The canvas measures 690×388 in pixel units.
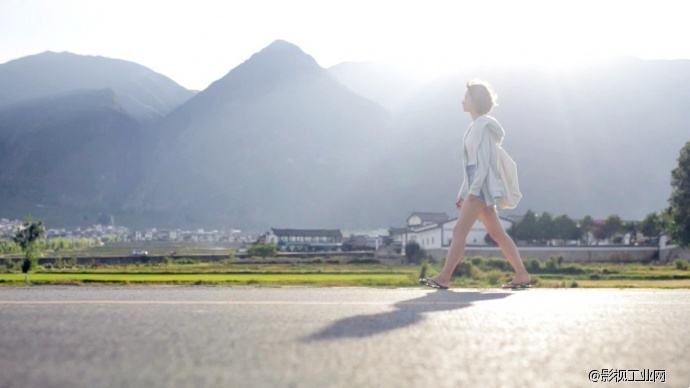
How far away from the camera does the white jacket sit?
8109 millimetres

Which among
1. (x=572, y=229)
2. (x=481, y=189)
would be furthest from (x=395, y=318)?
(x=572, y=229)

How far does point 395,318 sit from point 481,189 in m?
4.11

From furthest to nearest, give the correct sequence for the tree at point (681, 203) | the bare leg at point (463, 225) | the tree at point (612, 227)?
1. the tree at point (612, 227)
2. the tree at point (681, 203)
3. the bare leg at point (463, 225)

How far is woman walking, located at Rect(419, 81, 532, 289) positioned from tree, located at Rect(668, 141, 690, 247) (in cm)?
3939

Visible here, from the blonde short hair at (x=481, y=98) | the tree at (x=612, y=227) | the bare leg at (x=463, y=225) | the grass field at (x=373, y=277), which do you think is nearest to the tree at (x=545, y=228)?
the tree at (x=612, y=227)

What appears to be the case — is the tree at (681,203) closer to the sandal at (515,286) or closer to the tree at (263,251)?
the sandal at (515,286)

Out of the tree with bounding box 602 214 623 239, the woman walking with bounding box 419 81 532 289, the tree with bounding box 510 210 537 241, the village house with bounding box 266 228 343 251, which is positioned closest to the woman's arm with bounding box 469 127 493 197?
the woman walking with bounding box 419 81 532 289

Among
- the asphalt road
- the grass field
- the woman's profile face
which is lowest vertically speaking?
the grass field

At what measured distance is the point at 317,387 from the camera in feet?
8.07

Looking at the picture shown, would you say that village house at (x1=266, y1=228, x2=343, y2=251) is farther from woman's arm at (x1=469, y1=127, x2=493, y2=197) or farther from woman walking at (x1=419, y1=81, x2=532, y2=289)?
woman's arm at (x1=469, y1=127, x2=493, y2=197)

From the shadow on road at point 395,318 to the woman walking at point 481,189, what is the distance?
192 cm

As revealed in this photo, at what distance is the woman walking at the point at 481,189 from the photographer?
811cm

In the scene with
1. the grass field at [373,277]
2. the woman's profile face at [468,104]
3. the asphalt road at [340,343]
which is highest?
the woman's profile face at [468,104]

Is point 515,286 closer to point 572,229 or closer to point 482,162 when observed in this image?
point 482,162
